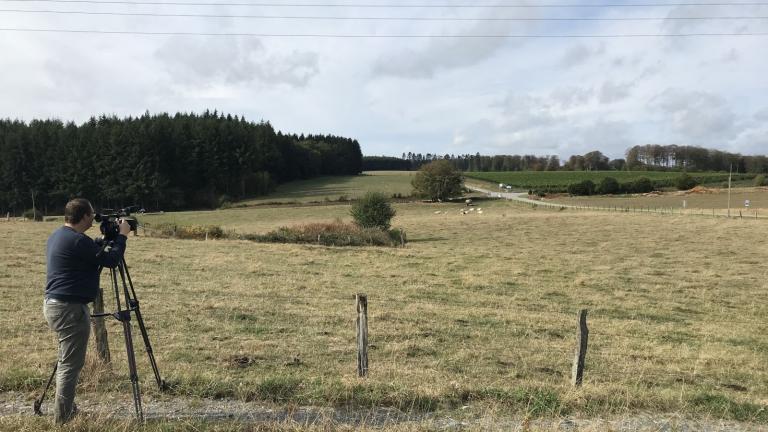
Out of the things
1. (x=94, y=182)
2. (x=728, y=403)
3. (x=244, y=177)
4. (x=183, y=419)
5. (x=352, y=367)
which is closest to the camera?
(x=183, y=419)

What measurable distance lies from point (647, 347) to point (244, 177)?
97696 millimetres

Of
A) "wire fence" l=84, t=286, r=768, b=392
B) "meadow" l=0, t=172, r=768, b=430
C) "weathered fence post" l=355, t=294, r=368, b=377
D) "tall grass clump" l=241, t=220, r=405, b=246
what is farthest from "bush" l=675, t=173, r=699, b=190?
"weathered fence post" l=355, t=294, r=368, b=377

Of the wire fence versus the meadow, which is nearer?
the meadow

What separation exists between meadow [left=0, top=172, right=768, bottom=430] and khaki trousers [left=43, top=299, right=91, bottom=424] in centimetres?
31

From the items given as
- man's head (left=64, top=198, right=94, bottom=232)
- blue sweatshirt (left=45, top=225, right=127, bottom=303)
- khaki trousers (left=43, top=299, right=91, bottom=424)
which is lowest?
khaki trousers (left=43, top=299, right=91, bottom=424)

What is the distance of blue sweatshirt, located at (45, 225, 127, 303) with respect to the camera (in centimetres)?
507

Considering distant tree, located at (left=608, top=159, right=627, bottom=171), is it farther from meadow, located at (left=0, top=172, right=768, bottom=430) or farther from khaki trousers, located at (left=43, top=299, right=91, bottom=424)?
khaki trousers, located at (left=43, top=299, right=91, bottom=424)

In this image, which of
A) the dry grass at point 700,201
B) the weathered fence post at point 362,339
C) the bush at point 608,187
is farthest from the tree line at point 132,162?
the weathered fence post at point 362,339

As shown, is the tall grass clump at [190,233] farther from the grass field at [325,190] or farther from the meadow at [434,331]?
the grass field at [325,190]

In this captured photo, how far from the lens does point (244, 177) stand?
10306 centimetres

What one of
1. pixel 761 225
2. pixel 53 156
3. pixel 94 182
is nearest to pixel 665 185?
pixel 761 225

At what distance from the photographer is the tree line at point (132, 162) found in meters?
87.9

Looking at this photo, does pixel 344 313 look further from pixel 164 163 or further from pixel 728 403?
pixel 164 163

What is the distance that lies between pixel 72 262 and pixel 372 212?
41080mm
